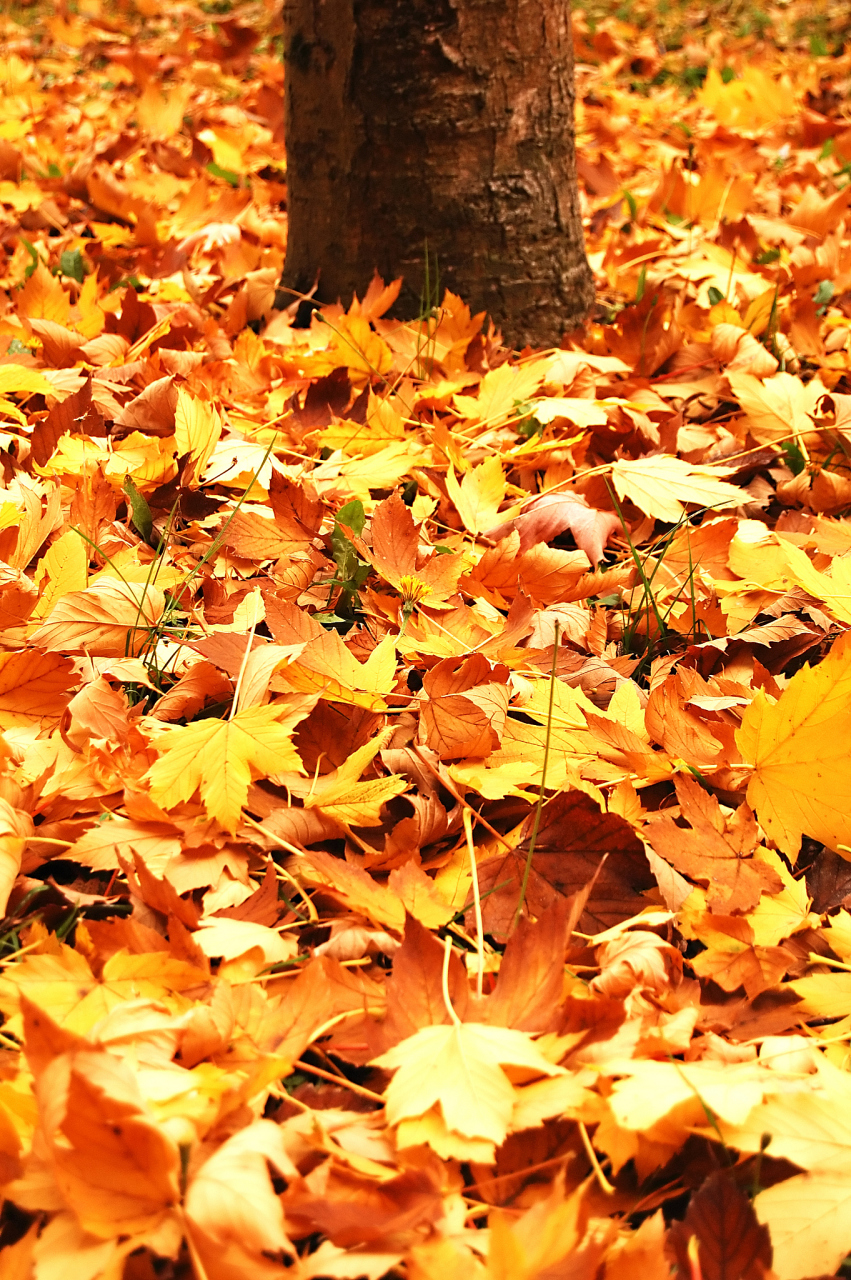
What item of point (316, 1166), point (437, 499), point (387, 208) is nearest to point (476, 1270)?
point (316, 1166)

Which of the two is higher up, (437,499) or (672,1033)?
(437,499)

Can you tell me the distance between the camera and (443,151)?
1739mm

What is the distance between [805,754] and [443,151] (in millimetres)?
1315

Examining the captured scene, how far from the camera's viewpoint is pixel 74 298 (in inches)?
78.7

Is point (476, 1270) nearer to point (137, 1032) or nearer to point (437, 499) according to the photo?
point (137, 1032)

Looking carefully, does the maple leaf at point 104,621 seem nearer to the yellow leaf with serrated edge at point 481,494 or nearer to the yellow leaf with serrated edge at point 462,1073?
the yellow leaf with serrated edge at point 481,494

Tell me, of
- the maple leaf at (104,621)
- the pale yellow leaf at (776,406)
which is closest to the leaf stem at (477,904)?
the maple leaf at (104,621)

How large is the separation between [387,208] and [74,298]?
682 millimetres

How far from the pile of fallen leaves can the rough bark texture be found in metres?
0.11

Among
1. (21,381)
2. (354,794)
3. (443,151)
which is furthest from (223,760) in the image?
(443,151)

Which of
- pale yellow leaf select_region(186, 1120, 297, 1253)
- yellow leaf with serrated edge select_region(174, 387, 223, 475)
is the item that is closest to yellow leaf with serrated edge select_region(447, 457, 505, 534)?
yellow leaf with serrated edge select_region(174, 387, 223, 475)

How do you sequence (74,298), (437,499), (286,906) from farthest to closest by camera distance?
(74,298) < (437,499) < (286,906)

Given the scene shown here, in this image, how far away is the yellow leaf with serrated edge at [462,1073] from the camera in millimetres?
670

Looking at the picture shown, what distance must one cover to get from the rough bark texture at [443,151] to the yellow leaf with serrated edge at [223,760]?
1.16 meters
